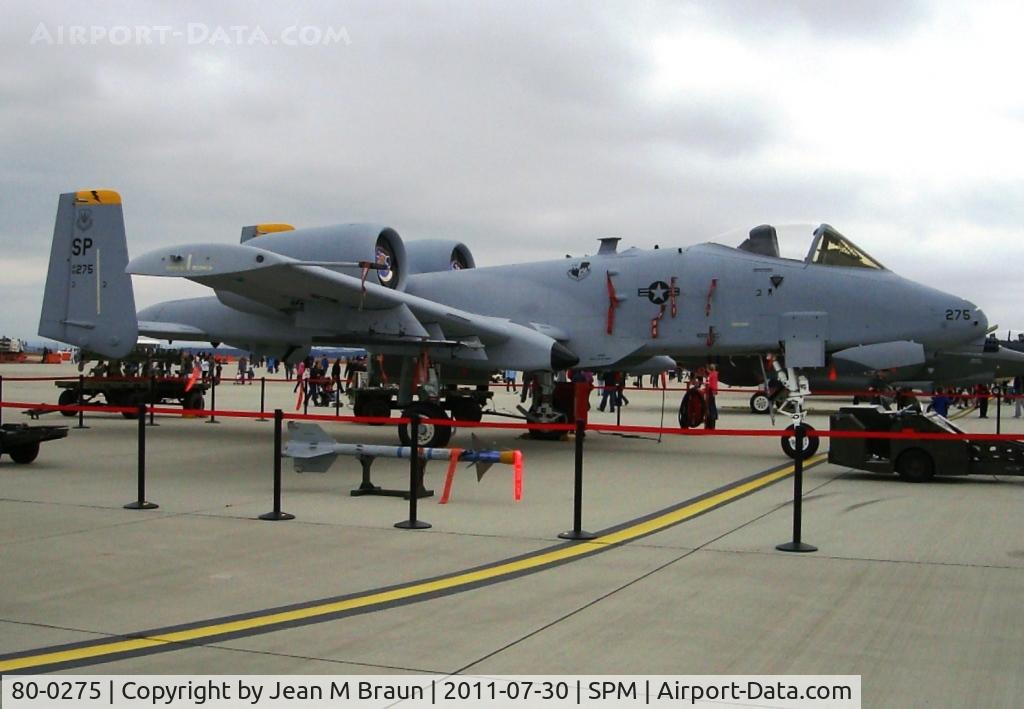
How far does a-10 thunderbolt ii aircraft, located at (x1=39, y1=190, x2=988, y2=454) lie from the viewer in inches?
467

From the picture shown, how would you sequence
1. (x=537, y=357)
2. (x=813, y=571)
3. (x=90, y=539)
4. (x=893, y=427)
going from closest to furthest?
(x=813, y=571), (x=90, y=539), (x=893, y=427), (x=537, y=357)

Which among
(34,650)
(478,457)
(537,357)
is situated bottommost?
(34,650)

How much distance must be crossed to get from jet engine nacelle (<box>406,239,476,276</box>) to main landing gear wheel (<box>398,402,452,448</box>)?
3640 mm

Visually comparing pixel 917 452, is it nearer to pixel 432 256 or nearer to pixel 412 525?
pixel 412 525

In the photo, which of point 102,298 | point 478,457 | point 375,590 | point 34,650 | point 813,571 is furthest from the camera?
point 102,298

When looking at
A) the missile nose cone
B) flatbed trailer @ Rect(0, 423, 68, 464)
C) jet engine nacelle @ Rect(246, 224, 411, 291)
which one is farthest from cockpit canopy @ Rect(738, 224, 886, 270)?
flatbed trailer @ Rect(0, 423, 68, 464)

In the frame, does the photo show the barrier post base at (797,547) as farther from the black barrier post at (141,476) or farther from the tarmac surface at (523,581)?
the black barrier post at (141,476)

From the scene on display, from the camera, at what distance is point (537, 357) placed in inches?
484

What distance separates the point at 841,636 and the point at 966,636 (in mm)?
594

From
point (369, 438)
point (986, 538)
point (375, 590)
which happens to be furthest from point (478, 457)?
point (369, 438)

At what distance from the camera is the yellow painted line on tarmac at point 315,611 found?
3.99 metres

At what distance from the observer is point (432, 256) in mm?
15859

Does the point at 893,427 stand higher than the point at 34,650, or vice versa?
the point at 893,427

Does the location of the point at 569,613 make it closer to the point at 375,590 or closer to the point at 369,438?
the point at 375,590
